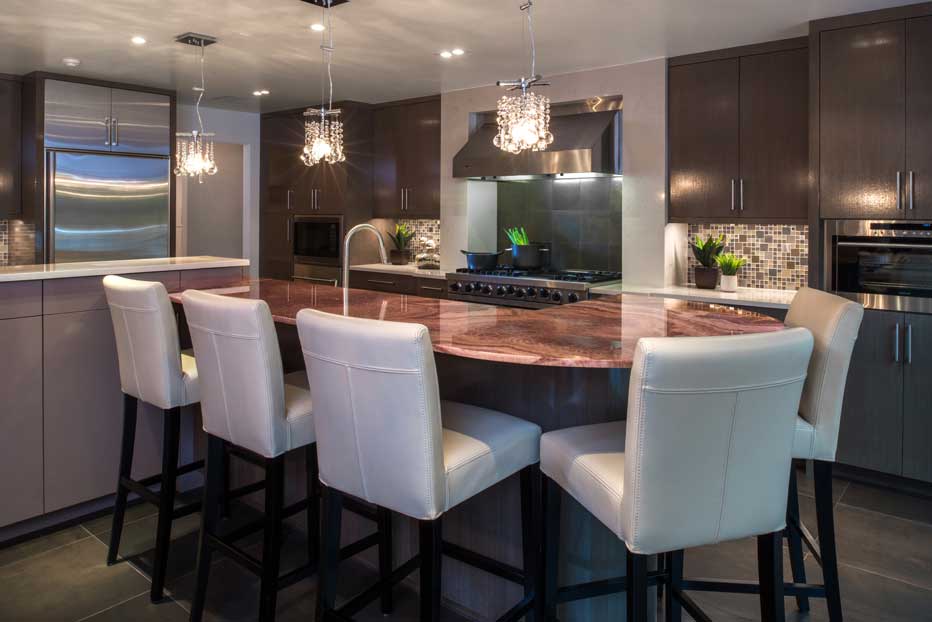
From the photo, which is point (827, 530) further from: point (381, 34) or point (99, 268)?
point (381, 34)

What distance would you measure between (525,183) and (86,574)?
411 centimetres

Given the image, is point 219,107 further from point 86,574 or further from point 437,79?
point 86,574

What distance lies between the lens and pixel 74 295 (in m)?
2.91

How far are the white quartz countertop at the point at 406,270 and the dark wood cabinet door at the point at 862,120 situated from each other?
2.77m

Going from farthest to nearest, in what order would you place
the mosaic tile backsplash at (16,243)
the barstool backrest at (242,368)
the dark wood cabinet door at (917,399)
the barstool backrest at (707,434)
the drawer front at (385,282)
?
the drawer front at (385,282)
the mosaic tile backsplash at (16,243)
the dark wood cabinet door at (917,399)
the barstool backrest at (242,368)
the barstool backrest at (707,434)

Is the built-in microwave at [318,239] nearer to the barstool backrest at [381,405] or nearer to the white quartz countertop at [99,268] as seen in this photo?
the white quartz countertop at [99,268]

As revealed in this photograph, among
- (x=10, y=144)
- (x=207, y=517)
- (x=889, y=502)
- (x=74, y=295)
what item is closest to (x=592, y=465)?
(x=207, y=517)

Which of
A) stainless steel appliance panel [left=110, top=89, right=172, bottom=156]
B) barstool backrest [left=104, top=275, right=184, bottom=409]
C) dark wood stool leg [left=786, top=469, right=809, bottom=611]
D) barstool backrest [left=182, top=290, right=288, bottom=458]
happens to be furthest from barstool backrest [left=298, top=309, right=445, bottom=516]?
stainless steel appliance panel [left=110, top=89, right=172, bottom=156]

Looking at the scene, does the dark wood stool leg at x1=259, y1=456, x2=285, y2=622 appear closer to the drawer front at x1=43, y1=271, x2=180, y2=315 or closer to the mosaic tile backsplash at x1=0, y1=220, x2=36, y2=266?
the drawer front at x1=43, y1=271, x2=180, y2=315

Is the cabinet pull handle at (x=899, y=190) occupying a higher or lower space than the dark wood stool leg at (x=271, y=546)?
higher

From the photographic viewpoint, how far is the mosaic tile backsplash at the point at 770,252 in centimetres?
429

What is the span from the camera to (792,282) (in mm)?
4332

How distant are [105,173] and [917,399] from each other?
5568 mm

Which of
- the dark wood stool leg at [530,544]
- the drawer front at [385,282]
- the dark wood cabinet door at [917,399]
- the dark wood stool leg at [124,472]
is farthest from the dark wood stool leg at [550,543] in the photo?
the drawer front at [385,282]
